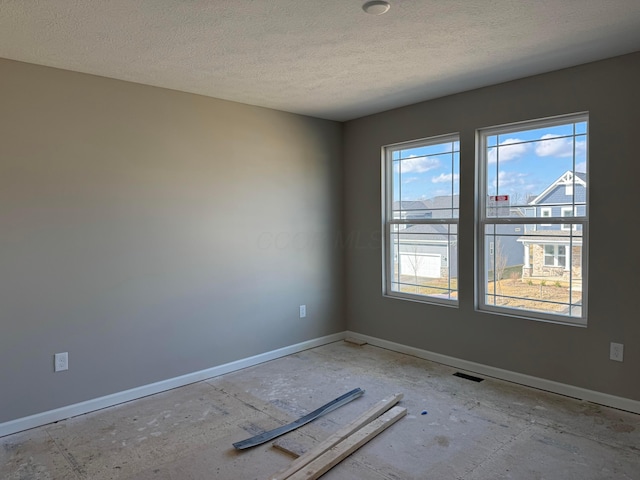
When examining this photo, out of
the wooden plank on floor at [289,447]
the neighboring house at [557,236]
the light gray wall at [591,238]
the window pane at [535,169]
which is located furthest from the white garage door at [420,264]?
the wooden plank on floor at [289,447]

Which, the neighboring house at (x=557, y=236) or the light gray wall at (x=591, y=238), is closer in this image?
the light gray wall at (x=591, y=238)

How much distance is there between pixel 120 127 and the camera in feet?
11.0

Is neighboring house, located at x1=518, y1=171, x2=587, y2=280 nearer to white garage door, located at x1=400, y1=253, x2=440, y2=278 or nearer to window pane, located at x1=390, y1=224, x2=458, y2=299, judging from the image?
window pane, located at x1=390, y1=224, x2=458, y2=299

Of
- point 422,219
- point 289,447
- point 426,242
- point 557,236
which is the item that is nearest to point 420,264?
point 426,242

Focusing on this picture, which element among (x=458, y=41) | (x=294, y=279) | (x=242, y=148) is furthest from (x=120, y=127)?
(x=458, y=41)

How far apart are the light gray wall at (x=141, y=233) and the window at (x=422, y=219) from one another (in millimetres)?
811

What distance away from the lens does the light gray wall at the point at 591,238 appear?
3.04 m

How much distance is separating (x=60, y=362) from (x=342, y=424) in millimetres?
2017

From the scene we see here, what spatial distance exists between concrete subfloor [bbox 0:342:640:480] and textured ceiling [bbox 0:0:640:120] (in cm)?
244

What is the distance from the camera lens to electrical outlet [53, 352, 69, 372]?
309 cm

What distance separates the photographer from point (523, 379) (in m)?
3.57

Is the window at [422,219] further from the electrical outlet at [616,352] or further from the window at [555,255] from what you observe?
the electrical outlet at [616,352]

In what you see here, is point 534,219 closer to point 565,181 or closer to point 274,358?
point 565,181

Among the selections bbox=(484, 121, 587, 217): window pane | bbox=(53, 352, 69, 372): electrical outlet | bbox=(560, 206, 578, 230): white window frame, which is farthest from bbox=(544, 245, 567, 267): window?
bbox=(53, 352, 69, 372): electrical outlet
